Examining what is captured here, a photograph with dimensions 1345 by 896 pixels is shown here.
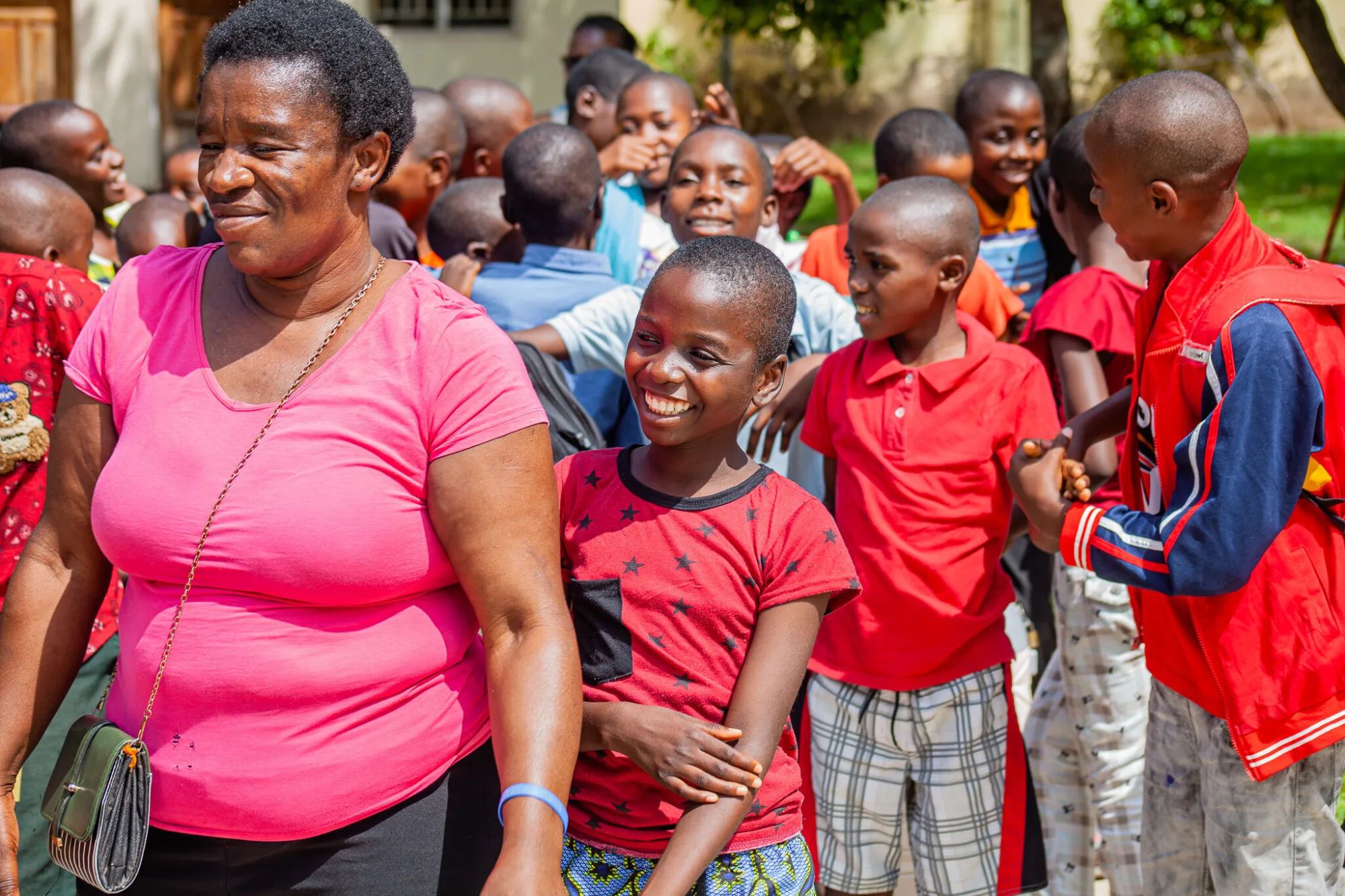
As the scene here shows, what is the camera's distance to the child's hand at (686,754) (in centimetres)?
209

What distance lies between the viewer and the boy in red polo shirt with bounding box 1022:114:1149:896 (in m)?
3.38

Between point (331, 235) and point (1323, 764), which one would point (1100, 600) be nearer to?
point (1323, 764)

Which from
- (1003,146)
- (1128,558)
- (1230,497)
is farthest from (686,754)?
(1003,146)

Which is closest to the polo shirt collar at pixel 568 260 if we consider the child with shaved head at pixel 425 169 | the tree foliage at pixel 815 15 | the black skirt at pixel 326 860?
the child with shaved head at pixel 425 169

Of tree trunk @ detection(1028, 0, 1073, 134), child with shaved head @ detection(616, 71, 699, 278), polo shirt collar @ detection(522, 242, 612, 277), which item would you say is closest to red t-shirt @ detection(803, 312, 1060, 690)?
polo shirt collar @ detection(522, 242, 612, 277)

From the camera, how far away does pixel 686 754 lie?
2100mm

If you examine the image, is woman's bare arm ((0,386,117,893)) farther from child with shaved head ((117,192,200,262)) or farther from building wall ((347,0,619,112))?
building wall ((347,0,619,112))

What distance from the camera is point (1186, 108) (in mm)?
2467

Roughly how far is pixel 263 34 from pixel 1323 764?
226 cm

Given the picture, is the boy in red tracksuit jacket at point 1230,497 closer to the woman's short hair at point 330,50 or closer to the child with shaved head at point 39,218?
the woman's short hair at point 330,50

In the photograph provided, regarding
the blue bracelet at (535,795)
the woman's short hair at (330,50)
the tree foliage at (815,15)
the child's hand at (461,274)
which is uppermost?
the woman's short hair at (330,50)

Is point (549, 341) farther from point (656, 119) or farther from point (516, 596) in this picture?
point (656, 119)

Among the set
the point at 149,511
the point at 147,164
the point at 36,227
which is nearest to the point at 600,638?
the point at 149,511

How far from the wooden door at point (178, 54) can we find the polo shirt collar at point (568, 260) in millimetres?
11083
